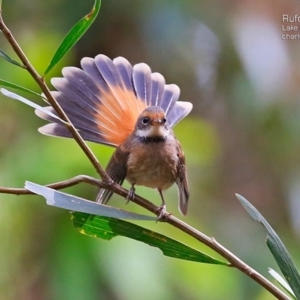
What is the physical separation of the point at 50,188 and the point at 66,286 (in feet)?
3.43

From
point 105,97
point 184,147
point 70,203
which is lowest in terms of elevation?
point 184,147

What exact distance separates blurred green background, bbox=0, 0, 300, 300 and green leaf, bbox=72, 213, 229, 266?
90 cm

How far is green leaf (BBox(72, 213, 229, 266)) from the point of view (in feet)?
3.33

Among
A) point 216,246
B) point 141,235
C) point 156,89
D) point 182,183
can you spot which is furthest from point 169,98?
point 216,246

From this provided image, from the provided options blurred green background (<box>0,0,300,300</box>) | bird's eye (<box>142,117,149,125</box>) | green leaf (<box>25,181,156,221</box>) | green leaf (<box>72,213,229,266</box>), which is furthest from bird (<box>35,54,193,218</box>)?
green leaf (<box>25,181,156,221</box>)

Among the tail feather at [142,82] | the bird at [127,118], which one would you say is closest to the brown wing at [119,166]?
the bird at [127,118]

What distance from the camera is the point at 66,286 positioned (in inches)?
75.1

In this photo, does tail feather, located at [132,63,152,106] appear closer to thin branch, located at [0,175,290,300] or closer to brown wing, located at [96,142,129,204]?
brown wing, located at [96,142,129,204]

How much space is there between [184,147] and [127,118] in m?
0.64

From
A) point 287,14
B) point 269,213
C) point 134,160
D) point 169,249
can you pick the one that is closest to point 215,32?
point 287,14

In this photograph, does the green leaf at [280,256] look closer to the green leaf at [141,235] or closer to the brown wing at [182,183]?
the green leaf at [141,235]

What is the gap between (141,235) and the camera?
40.2 inches

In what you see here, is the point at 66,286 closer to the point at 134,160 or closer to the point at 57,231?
the point at 57,231

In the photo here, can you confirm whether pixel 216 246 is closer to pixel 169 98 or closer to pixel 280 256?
pixel 280 256
